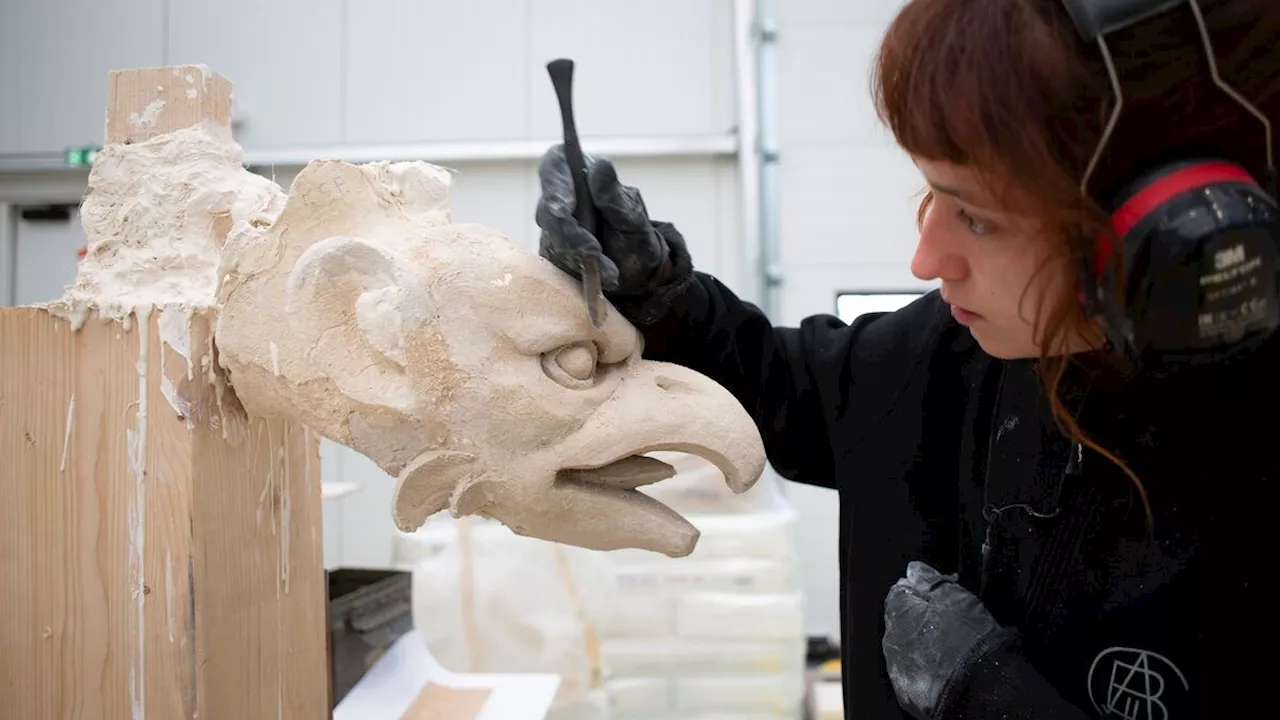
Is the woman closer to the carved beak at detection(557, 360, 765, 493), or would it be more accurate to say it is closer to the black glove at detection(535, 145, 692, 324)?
the black glove at detection(535, 145, 692, 324)

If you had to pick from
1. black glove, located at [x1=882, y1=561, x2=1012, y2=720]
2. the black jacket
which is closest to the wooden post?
the black jacket

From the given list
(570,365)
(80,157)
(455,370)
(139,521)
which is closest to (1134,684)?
(570,365)

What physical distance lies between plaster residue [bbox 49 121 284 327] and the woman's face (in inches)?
40.9

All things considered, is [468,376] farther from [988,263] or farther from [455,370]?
[988,263]

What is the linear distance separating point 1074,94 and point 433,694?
2217 millimetres

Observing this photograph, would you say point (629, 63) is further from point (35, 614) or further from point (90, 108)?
→ point (35, 614)

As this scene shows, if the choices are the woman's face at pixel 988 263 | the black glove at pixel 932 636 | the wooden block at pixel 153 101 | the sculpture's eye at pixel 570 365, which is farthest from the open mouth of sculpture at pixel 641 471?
the wooden block at pixel 153 101

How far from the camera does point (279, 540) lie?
5.07ft

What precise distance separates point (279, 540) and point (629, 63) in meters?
2.78

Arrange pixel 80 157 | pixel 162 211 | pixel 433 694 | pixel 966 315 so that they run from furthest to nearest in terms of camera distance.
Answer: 1. pixel 80 157
2. pixel 433 694
3. pixel 162 211
4. pixel 966 315

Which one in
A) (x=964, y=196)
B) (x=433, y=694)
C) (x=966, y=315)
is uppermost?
(x=964, y=196)

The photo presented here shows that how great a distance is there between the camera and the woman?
773 millimetres

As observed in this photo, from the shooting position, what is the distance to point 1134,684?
3.11 ft

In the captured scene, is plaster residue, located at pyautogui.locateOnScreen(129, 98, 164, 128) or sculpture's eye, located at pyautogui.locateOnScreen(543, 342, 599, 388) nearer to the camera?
sculpture's eye, located at pyautogui.locateOnScreen(543, 342, 599, 388)
